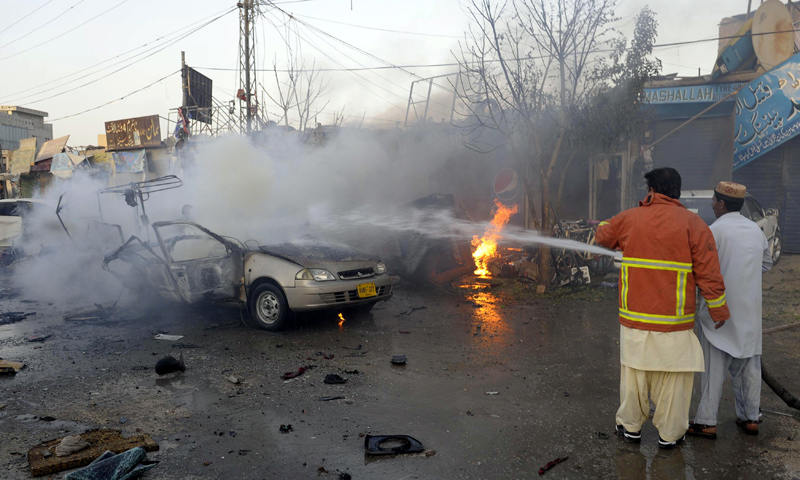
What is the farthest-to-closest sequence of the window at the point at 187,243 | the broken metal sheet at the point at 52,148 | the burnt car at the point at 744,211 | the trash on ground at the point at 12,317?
1. the broken metal sheet at the point at 52,148
2. the burnt car at the point at 744,211
3. the trash on ground at the point at 12,317
4. the window at the point at 187,243

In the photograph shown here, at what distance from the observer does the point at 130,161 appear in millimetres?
28047

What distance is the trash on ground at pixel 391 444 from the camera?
362 centimetres

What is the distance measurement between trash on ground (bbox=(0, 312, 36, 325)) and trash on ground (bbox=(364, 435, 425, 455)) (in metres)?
6.92

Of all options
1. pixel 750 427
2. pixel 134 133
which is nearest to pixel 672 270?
pixel 750 427

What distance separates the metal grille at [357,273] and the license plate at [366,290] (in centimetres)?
17

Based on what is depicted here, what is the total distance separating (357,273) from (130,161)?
2489 centimetres

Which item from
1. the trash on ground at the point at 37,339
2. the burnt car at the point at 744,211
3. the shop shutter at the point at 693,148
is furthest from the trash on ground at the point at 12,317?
the shop shutter at the point at 693,148

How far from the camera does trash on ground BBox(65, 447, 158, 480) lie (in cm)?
319

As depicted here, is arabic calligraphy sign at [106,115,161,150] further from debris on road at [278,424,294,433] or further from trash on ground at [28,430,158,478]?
debris on road at [278,424,294,433]

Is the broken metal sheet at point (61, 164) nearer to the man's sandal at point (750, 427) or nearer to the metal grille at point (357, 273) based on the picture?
the metal grille at point (357, 273)

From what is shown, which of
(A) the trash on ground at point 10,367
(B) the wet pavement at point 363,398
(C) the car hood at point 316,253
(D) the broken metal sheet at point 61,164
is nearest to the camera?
(B) the wet pavement at point 363,398

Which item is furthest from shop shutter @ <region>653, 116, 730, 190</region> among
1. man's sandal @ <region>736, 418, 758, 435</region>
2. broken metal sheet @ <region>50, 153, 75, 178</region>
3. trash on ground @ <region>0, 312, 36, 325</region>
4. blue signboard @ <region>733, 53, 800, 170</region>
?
broken metal sheet @ <region>50, 153, 75, 178</region>

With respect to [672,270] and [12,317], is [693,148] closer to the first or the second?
[672,270]

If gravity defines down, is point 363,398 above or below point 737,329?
below
